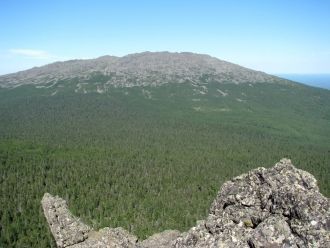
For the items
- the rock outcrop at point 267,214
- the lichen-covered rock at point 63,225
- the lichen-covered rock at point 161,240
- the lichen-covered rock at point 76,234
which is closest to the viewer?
the rock outcrop at point 267,214

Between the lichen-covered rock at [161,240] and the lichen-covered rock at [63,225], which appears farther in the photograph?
the lichen-covered rock at [161,240]

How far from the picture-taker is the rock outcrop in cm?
2273

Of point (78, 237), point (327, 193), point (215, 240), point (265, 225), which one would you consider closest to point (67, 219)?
point (78, 237)

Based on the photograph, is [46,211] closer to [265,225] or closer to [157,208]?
[265,225]

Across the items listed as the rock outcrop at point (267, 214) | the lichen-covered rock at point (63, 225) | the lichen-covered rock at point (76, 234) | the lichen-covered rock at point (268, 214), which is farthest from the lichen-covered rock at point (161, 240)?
the lichen-covered rock at point (268, 214)

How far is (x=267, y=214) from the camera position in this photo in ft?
83.9

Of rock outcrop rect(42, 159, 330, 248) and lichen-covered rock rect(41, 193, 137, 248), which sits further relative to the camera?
lichen-covered rock rect(41, 193, 137, 248)

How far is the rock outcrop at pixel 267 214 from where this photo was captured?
22.7 m

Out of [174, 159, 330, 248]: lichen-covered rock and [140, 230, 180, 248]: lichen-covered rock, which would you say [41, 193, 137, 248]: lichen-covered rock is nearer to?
[140, 230, 180, 248]: lichen-covered rock

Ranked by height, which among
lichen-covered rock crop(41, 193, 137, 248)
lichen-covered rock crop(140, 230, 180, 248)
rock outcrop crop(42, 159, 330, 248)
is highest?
rock outcrop crop(42, 159, 330, 248)

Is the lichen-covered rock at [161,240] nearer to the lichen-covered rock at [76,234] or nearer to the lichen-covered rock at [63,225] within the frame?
the lichen-covered rock at [76,234]

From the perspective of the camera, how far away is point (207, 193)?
568 ft

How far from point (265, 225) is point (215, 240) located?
3533mm

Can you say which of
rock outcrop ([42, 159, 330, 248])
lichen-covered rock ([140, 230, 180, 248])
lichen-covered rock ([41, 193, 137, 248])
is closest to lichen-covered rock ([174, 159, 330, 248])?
rock outcrop ([42, 159, 330, 248])
